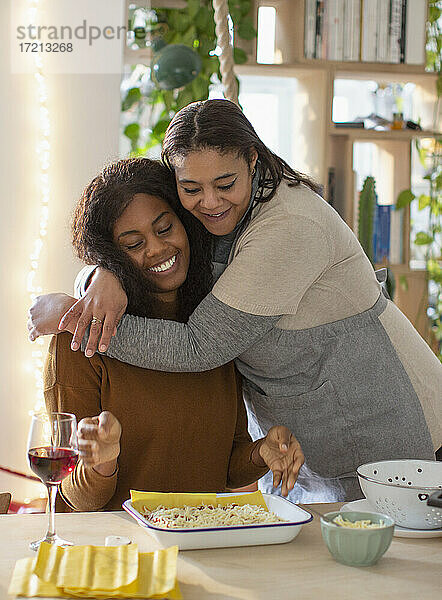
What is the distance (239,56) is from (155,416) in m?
1.76

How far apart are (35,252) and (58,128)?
435 mm

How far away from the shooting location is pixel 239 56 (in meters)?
2.91

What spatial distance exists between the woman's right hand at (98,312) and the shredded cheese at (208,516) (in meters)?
0.37

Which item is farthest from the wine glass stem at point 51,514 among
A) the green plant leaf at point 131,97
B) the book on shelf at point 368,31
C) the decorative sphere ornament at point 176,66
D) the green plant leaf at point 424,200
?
the green plant leaf at point 424,200

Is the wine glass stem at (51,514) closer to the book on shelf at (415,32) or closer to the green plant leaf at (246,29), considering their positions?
the green plant leaf at (246,29)

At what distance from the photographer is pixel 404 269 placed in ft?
10.6

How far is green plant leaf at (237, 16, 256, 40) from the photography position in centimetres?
295

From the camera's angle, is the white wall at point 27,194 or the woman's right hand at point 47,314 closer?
the woman's right hand at point 47,314

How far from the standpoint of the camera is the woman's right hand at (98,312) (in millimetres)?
1478

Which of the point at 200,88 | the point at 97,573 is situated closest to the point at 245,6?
the point at 200,88

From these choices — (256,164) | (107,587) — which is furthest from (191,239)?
(107,587)

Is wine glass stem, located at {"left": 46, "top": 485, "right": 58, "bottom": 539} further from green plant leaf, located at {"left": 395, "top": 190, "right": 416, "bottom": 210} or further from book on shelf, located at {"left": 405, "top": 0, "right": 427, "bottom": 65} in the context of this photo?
book on shelf, located at {"left": 405, "top": 0, "right": 427, "bottom": 65}

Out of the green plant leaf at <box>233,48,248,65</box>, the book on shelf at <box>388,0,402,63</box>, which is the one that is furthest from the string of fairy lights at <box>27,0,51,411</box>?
the book on shelf at <box>388,0,402,63</box>

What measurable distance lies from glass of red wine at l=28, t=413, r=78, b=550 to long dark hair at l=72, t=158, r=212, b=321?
51 centimetres
